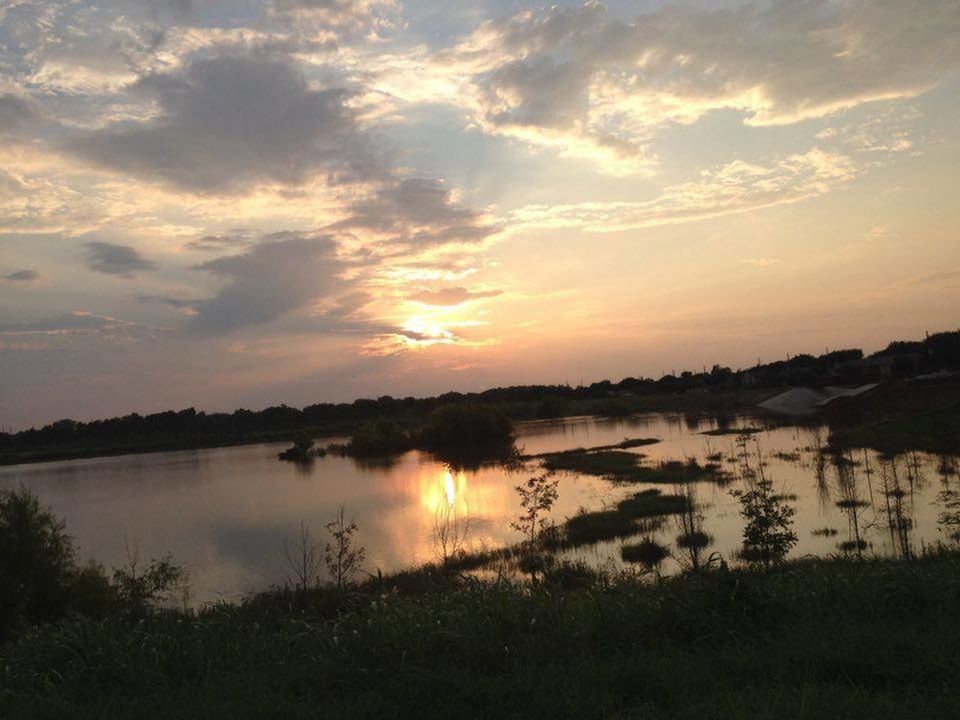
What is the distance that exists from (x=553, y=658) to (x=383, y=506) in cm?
2799

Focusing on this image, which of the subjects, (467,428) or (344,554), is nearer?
(344,554)

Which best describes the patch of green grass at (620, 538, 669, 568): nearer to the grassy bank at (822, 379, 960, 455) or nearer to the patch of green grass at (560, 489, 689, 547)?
the patch of green grass at (560, 489, 689, 547)

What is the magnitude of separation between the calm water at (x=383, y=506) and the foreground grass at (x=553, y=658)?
36.5 ft

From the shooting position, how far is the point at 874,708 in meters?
4.35

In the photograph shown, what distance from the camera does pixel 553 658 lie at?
5691 millimetres

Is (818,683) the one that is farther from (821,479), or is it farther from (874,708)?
(821,479)

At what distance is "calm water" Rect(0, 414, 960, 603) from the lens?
2059 cm

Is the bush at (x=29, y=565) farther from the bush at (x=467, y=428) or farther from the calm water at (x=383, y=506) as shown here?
the bush at (x=467, y=428)

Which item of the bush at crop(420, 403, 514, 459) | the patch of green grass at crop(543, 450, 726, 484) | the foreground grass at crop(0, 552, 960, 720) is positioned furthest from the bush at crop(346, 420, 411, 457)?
the foreground grass at crop(0, 552, 960, 720)

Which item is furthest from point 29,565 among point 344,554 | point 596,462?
point 596,462

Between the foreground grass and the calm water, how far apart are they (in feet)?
36.5

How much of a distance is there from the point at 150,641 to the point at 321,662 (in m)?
1.98

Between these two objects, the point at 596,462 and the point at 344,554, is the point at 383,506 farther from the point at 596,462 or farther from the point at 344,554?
the point at 596,462

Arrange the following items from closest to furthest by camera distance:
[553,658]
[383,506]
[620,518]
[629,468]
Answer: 1. [553,658]
2. [620,518]
3. [383,506]
4. [629,468]
